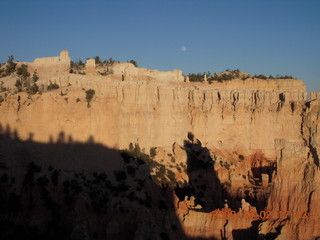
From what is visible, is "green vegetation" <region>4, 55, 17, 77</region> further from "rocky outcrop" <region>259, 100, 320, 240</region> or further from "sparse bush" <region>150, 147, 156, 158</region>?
"rocky outcrop" <region>259, 100, 320, 240</region>

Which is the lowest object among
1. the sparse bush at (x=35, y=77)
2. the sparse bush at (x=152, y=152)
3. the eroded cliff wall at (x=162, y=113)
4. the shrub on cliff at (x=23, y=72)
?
the sparse bush at (x=152, y=152)

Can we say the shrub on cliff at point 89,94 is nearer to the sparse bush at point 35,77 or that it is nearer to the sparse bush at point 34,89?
the sparse bush at point 34,89

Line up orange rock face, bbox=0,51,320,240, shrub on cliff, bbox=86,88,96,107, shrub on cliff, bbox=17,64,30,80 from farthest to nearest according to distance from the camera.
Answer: shrub on cliff, bbox=17,64,30,80 → shrub on cliff, bbox=86,88,96,107 → orange rock face, bbox=0,51,320,240

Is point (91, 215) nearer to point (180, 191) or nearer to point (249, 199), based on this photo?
point (180, 191)

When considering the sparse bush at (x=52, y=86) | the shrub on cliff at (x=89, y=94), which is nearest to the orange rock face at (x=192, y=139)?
the shrub on cliff at (x=89, y=94)

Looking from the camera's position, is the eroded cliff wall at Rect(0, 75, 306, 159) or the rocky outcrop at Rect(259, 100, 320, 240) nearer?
the rocky outcrop at Rect(259, 100, 320, 240)

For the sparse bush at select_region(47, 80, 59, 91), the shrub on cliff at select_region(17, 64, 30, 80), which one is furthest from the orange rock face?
the shrub on cliff at select_region(17, 64, 30, 80)

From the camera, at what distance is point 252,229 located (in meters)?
42.1

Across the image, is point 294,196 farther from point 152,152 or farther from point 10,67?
point 10,67

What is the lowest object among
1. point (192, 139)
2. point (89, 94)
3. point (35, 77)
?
point (192, 139)

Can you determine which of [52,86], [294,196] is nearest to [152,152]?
[52,86]

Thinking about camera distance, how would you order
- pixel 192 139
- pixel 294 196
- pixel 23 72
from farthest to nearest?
pixel 192 139 < pixel 23 72 < pixel 294 196

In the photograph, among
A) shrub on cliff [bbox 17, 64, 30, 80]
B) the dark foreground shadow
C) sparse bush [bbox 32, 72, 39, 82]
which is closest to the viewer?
the dark foreground shadow

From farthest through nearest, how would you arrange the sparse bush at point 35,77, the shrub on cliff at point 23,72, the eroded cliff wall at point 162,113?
the shrub on cliff at point 23,72, the sparse bush at point 35,77, the eroded cliff wall at point 162,113
